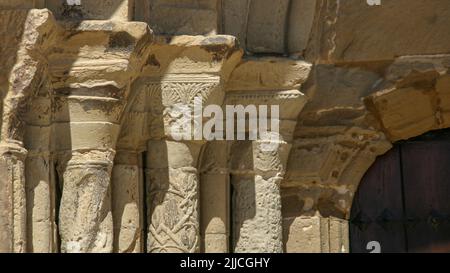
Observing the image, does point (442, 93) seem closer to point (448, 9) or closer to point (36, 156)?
point (448, 9)

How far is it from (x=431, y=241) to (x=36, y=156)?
2.24 m

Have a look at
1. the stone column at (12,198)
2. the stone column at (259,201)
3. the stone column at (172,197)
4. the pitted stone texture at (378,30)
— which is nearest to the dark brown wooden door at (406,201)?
the pitted stone texture at (378,30)

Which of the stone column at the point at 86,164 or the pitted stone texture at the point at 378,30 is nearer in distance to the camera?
the stone column at the point at 86,164

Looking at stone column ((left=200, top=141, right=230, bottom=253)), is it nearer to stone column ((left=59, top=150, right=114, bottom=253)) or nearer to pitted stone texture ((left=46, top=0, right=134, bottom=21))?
stone column ((left=59, top=150, right=114, bottom=253))

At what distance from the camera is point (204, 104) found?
24.0ft

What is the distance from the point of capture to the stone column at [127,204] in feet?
23.6

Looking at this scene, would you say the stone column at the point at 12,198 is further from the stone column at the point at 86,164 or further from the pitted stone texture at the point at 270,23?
the pitted stone texture at the point at 270,23

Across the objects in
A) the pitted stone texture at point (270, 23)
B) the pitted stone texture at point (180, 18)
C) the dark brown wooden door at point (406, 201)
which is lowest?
the dark brown wooden door at point (406, 201)

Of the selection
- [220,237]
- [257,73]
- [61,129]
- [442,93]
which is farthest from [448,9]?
[61,129]

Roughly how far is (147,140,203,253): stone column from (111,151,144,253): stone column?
0.07 metres

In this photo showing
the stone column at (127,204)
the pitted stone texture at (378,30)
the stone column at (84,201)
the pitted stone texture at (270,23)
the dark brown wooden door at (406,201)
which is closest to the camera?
the stone column at (84,201)

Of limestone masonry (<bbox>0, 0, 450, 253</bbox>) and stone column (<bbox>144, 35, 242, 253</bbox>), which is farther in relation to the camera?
stone column (<bbox>144, 35, 242, 253</bbox>)

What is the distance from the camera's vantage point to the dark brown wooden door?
26.7ft

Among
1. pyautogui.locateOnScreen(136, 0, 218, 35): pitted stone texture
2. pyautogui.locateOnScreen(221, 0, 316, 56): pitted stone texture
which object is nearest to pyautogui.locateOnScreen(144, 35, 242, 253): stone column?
pyautogui.locateOnScreen(136, 0, 218, 35): pitted stone texture
